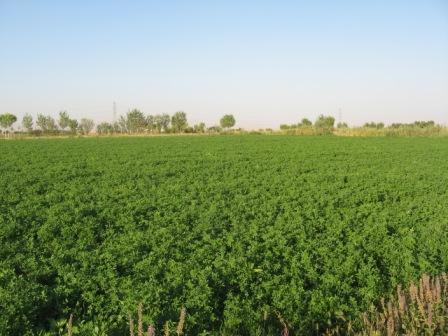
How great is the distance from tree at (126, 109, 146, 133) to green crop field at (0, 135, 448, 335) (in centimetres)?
9184

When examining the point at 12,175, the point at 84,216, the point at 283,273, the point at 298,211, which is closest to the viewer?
the point at 283,273

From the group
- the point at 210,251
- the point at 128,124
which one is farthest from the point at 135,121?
the point at 210,251

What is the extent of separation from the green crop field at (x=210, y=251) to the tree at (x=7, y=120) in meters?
84.9

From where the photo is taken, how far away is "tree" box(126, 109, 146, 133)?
105250 millimetres

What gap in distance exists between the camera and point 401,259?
789cm

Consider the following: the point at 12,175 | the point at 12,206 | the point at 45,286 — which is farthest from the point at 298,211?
the point at 12,175

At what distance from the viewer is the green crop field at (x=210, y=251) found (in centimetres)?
589

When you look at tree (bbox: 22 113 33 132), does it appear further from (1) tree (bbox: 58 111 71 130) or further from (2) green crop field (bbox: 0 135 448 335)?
(2) green crop field (bbox: 0 135 448 335)

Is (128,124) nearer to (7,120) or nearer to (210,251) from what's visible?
(7,120)

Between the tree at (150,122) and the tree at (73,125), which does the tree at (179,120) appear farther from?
the tree at (73,125)

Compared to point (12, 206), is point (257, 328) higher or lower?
lower

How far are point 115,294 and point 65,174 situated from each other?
39.2 ft

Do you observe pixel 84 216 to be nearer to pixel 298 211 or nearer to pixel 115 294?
pixel 115 294

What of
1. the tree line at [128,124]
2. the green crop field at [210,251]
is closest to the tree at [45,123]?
the tree line at [128,124]
